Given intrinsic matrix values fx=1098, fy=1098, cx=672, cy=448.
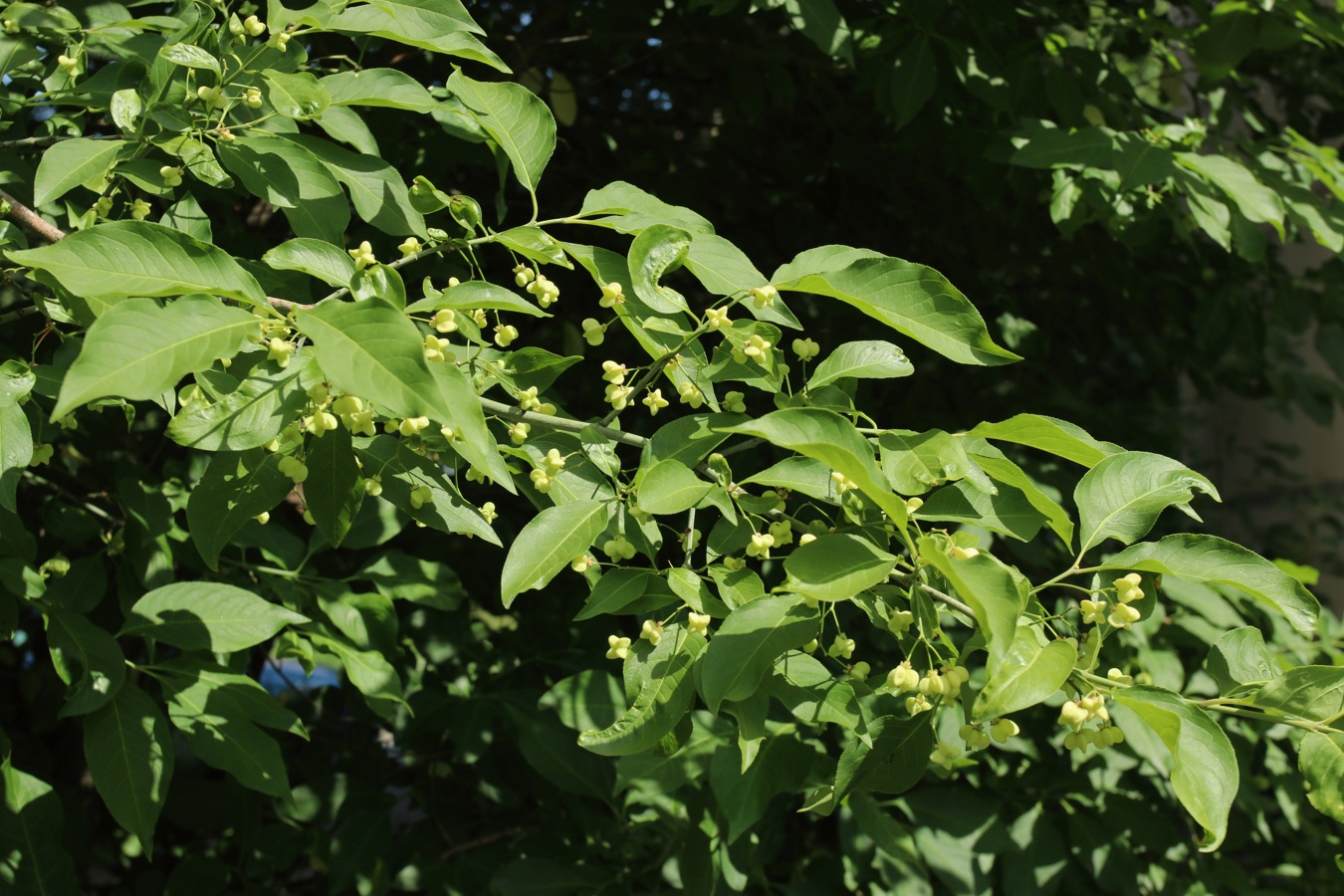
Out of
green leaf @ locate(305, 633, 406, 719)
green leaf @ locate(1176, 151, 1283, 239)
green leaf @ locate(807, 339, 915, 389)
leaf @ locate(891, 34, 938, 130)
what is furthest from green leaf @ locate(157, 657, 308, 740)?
green leaf @ locate(1176, 151, 1283, 239)

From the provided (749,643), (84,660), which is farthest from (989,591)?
(84,660)

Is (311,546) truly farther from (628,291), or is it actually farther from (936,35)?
(936,35)

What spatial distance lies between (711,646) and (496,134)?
60cm

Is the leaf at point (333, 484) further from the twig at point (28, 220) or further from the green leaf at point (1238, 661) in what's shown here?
the green leaf at point (1238, 661)

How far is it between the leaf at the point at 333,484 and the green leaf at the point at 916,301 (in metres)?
0.44

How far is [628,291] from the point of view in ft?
3.47

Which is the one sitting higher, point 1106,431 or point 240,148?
point 240,148

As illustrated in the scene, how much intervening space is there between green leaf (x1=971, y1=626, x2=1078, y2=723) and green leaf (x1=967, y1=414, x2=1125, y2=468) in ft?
0.60

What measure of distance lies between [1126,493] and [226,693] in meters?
1.11

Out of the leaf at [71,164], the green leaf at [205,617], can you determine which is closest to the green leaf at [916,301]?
the leaf at [71,164]

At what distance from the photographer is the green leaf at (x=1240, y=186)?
188 cm

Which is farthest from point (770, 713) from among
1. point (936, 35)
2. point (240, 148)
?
point (936, 35)

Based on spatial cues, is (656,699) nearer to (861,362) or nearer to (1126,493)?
(861,362)

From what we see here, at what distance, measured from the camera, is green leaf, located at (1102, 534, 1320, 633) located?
938 millimetres
